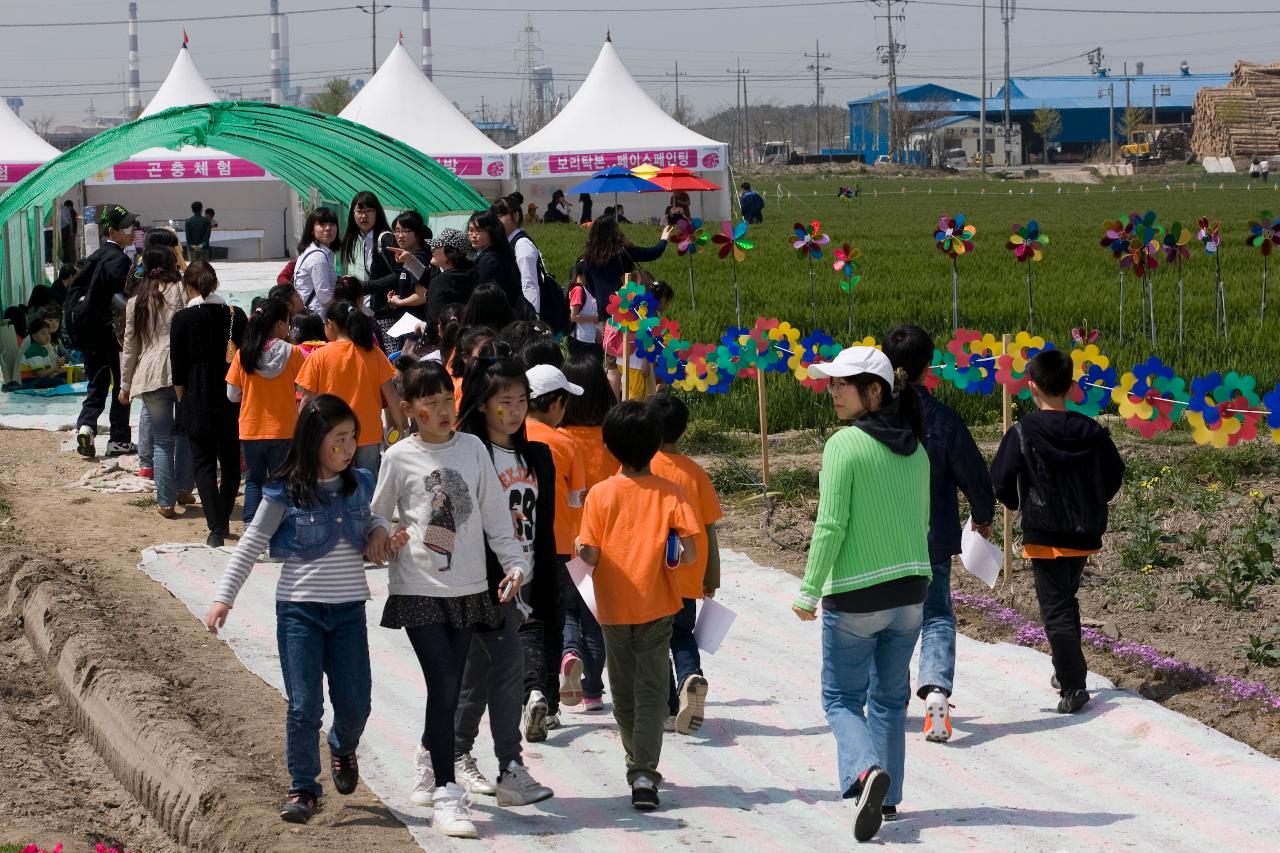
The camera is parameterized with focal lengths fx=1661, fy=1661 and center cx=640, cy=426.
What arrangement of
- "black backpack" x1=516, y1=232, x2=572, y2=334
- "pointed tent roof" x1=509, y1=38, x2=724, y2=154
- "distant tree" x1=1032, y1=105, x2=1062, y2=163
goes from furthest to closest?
"distant tree" x1=1032, y1=105, x2=1062, y2=163 → "pointed tent roof" x1=509, y1=38, x2=724, y2=154 → "black backpack" x1=516, y1=232, x2=572, y2=334

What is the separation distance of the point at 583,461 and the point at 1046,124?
101640mm

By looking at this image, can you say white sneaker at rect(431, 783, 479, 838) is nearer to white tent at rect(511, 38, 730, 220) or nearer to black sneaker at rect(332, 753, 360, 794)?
black sneaker at rect(332, 753, 360, 794)

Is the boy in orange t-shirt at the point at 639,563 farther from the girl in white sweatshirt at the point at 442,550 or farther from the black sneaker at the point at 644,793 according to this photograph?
the girl in white sweatshirt at the point at 442,550

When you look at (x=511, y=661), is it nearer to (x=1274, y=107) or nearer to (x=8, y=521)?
(x=8, y=521)

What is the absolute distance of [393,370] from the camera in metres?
8.33

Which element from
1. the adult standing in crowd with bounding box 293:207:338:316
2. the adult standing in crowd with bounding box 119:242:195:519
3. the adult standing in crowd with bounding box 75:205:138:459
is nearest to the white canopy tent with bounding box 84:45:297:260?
the adult standing in crowd with bounding box 75:205:138:459

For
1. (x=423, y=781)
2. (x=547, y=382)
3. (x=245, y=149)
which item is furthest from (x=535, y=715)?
(x=245, y=149)

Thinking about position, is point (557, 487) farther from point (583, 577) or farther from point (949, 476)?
point (949, 476)

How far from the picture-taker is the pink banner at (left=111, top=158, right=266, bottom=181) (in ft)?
107

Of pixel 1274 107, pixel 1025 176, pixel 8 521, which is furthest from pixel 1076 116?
pixel 8 521

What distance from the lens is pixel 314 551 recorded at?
478cm

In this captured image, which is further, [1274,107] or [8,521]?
[1274,107]

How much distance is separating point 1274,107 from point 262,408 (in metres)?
85.4

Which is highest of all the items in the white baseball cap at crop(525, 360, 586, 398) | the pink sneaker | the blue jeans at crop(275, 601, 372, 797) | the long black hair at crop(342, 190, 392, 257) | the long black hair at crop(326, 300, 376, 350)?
the long black hair at crop(342, 190, 392, 257)
